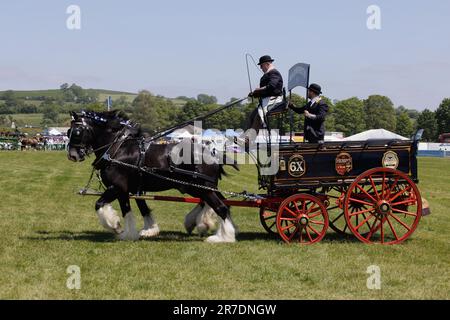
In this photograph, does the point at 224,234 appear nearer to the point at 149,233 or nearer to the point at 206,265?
the point at 149,233

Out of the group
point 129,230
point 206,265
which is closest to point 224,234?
point 129,230

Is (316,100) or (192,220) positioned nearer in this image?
(316,100)

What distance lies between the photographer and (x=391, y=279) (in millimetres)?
7605

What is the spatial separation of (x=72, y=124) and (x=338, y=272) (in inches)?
215

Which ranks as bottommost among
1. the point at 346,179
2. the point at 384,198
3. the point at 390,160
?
the point at 384,198

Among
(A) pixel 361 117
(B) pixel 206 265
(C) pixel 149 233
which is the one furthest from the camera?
(A) pixel 361 117

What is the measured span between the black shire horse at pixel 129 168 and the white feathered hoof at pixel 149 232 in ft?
0.11

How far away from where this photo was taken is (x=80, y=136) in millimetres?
10523

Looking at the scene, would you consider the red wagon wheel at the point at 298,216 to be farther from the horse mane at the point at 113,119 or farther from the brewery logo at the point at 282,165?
the horse mane at the point at 113,119

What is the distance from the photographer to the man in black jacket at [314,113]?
10.5m

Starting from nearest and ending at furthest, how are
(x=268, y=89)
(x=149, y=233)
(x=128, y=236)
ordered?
(x=268, y=89) < (x=128, y=236) < (x=149, y=233)

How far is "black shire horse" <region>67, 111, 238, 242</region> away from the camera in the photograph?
10.3m

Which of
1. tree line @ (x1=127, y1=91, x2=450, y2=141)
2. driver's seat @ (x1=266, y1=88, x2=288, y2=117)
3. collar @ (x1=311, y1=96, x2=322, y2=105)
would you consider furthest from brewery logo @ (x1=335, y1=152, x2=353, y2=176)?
tree line @ (x1=127, y1=91, x2=450, y2=141)

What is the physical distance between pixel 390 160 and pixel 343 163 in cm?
86
